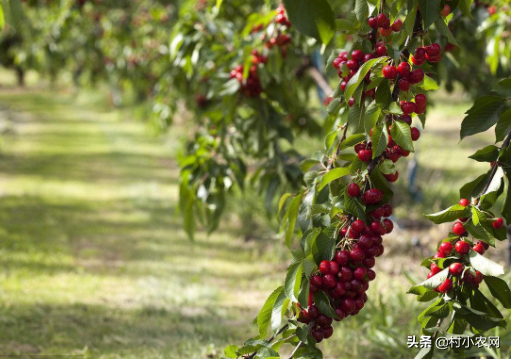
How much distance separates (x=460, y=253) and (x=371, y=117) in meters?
0.46

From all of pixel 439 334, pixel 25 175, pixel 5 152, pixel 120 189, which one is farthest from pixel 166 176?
pixel 439 334

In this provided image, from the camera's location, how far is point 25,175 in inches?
313

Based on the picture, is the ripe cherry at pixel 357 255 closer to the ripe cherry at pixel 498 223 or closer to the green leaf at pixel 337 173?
the green leaf at pixel 337 173

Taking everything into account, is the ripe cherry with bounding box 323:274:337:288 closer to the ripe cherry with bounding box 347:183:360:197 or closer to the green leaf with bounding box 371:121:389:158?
the ripe cherry with bounding box 347:183:360:197

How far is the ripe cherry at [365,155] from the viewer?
146 centimetres

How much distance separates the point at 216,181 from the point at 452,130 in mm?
9405

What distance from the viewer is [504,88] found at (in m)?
1.48

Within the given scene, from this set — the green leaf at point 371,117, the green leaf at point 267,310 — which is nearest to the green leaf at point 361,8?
the green leaf at point 371,117

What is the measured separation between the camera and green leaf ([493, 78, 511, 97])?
1.48 meters

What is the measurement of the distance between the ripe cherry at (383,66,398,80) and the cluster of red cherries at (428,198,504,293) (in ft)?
1.40

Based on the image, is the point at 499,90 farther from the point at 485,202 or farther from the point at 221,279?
the point at 221,279

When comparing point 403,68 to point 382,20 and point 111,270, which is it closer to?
point 382,20

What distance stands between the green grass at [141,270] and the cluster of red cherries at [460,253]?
132cm

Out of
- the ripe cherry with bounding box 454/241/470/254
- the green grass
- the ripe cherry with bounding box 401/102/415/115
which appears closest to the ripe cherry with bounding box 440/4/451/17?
the ripe cherry with bounding box 401/102/415/115
